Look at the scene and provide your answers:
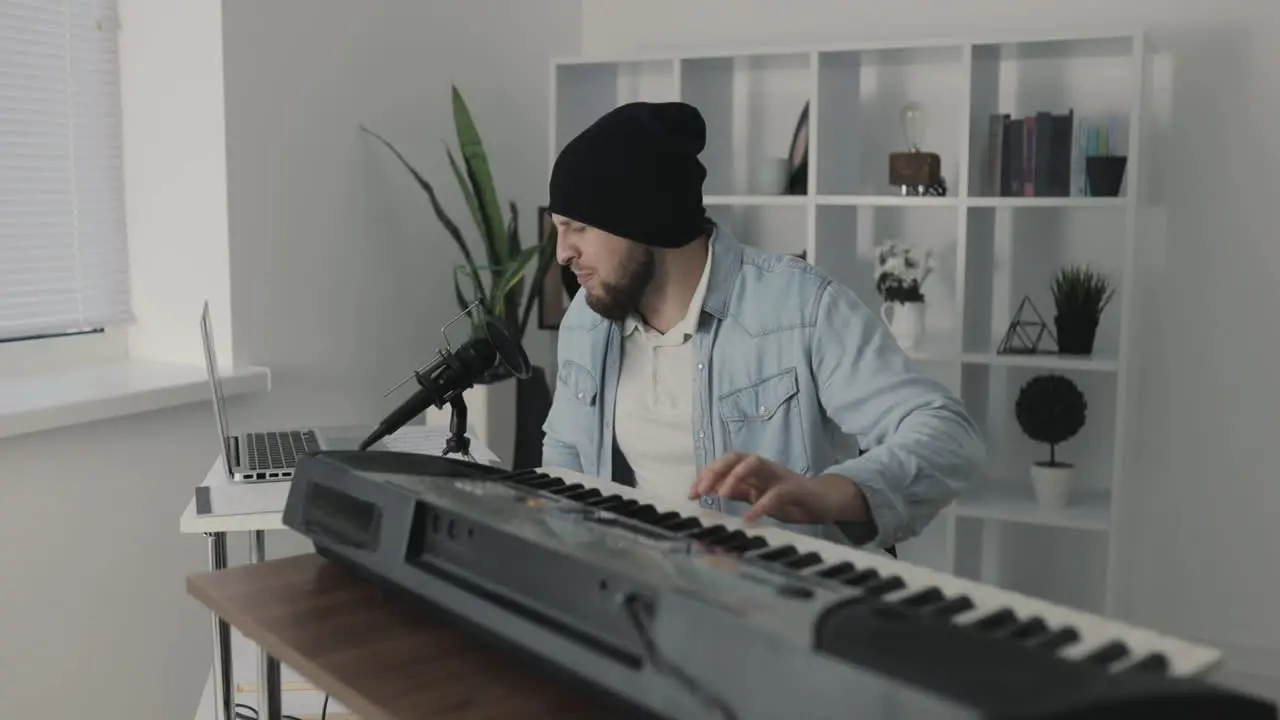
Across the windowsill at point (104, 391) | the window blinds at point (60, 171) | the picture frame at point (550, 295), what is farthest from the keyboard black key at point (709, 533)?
the picture frame at point (550, 295)

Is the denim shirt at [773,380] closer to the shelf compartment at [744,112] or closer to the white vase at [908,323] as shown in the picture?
the white vase at [908,323]

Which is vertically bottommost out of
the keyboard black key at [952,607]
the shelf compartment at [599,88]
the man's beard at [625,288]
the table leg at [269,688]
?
the table leg at [269,688]

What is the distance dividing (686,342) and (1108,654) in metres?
1.18

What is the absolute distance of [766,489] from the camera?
1.29m

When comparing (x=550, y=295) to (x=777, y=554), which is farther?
(x=550, y=295)

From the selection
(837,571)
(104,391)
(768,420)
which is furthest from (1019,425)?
(837,571)

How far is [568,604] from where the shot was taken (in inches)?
39.9

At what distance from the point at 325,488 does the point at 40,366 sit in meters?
1.82

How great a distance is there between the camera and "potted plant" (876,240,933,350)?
11.0 feet

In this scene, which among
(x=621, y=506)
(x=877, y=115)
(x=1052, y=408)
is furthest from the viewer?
(x=877, y=115)

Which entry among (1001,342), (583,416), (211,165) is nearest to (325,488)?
(583,416)

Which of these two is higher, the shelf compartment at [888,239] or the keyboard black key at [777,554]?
the shelf compartment at [888,239]

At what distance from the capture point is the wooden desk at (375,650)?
1.00 meters

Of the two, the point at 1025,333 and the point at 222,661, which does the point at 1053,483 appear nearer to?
the point at 1025,333
